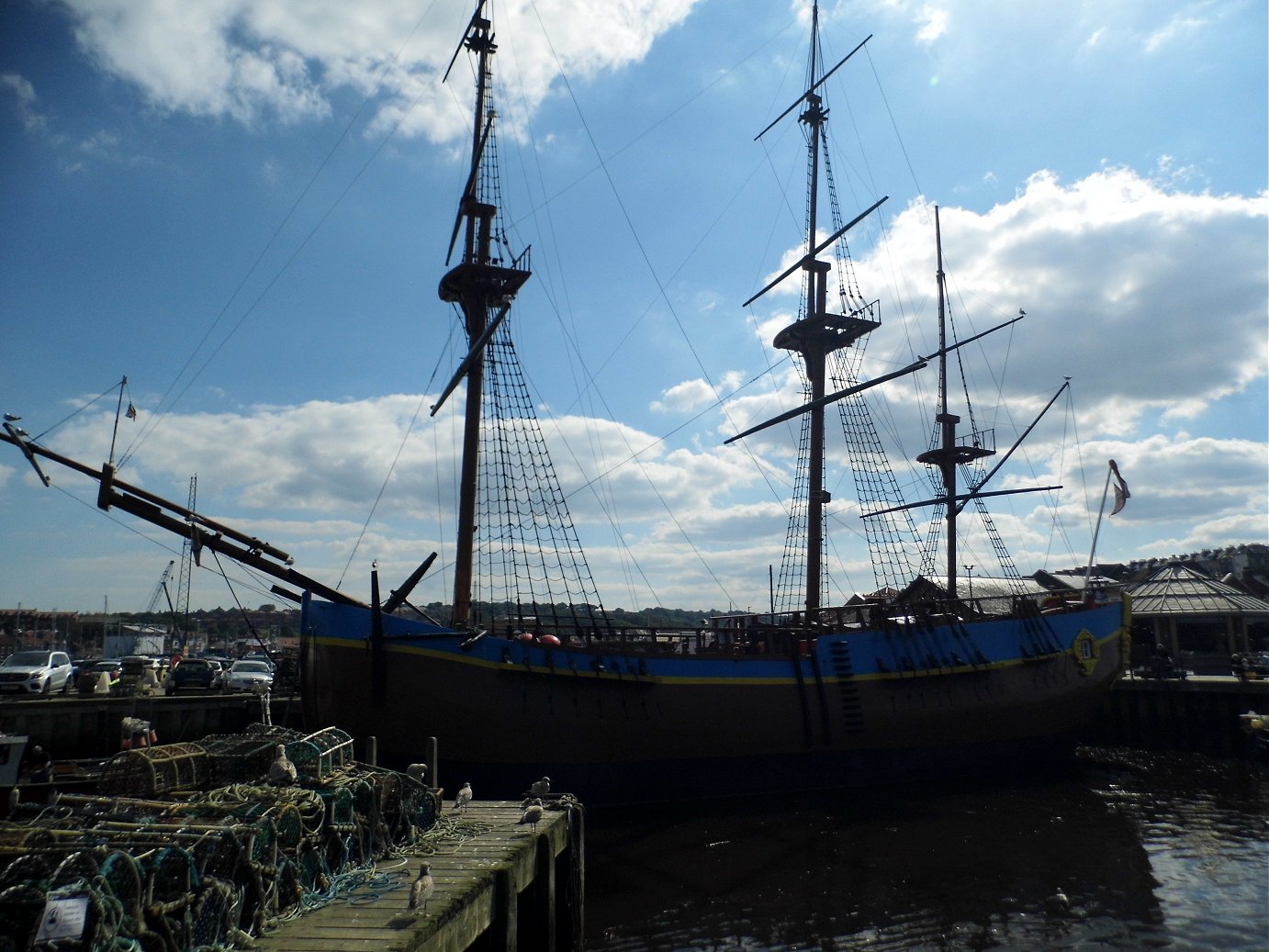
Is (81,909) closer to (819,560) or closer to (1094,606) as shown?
(819,560)

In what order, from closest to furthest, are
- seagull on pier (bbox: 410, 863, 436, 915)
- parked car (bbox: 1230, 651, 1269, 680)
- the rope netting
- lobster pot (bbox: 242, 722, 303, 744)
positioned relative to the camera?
the rope netting
seagull on pier (bbox: 410, 863, 436, 915)
lobster pot (bbox: 242, 722, 303, 744)
parked car (bbox: 1230, 651, 1269, 680)

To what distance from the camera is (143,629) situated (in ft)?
306

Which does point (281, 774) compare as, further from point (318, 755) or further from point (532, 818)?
point (532, 818)

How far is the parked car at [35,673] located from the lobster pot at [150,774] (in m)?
19.8

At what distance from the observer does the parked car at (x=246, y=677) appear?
87.4 feet

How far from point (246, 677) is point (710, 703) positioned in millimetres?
17073

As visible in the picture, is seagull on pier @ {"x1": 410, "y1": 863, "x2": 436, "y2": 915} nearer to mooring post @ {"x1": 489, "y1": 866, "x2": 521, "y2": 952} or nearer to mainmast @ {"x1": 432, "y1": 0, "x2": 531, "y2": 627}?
mooring post @ {"x1": 489, "y1": 866, "x2": 521, "y2": 952}

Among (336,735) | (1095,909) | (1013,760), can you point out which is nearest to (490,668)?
(336,735)

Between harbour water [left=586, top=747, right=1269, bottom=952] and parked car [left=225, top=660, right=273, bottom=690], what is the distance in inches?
593

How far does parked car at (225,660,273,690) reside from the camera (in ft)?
87.4

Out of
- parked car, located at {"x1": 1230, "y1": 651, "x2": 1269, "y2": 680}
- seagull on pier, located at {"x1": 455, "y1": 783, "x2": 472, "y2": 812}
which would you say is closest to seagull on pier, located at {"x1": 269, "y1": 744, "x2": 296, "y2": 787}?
seagull on pier, located at {"x1": 455, "y1": 783, "x2": 472, "y2": 812}

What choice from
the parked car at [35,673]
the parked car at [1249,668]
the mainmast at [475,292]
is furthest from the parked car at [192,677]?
the parked car at [1249,668]

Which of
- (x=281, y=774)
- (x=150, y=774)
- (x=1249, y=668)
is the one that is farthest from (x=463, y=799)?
(x=1249, y=668)

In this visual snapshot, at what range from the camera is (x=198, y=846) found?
5.66 metres
